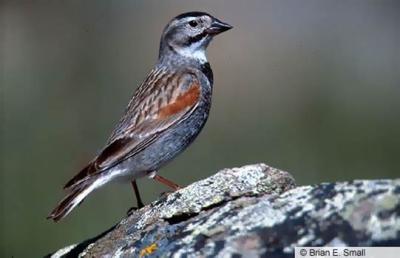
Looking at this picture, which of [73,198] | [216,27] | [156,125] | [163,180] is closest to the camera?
[73,198]

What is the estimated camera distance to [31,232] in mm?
13180

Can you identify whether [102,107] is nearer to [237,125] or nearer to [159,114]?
[237,125]

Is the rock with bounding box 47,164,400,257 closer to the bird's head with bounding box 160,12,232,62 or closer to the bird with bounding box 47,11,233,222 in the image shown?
the bird with bounding box 47,11,233,222

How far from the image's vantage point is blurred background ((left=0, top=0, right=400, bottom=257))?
14.0 m

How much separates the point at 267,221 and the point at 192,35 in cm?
466

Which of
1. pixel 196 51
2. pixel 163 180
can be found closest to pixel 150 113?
pixel 163 180

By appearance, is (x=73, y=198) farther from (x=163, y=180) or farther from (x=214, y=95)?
(x=214, y=95)

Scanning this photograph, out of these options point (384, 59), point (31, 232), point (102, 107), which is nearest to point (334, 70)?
point (384, 59)

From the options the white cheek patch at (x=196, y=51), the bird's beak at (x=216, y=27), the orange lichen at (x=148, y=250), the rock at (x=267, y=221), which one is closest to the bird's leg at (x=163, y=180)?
the white cheek patch at (x=196, y=51)

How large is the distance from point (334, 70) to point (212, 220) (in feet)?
43.3

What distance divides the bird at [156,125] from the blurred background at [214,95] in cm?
195

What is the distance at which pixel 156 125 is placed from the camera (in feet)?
31.0

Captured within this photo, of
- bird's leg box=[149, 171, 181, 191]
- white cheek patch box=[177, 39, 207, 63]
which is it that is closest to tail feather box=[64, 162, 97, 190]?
bird's leg box=[149, 171, 181, 191]

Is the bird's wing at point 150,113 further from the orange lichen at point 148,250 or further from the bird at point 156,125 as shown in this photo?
the orange lichen at point 148,250
